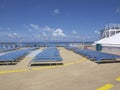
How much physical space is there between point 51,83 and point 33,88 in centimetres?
108

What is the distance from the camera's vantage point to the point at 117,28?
40.5m

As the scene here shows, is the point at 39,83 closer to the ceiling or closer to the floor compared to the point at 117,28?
closer to the floor

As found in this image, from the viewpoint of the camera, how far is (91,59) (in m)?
15.1

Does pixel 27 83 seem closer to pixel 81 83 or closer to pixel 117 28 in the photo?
pixel 81 83

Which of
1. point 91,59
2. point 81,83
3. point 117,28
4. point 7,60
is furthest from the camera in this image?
point 117,28

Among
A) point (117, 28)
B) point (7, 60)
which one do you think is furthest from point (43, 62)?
point (117, 28)

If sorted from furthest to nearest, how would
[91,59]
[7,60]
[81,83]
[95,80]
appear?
[91,59]
[7,60]
[95,80]
[81,83]

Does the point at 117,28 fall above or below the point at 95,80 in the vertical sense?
above

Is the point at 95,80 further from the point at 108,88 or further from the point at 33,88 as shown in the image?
the point at 33,88

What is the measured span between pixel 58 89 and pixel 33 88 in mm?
1190

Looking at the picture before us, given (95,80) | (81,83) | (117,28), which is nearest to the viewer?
(81,83)

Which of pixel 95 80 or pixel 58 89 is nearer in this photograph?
pixel 58 89

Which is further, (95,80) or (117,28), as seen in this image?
(117,28)

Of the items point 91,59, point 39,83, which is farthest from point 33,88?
point 91,59
